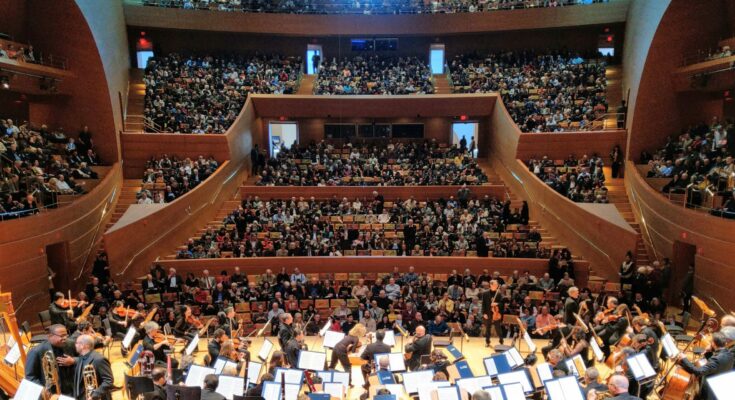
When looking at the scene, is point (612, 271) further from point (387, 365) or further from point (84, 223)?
point (84, 223)

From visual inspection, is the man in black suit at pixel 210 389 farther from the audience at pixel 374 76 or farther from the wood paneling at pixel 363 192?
the audience at pixel 374 76

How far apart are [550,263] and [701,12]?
10.8m

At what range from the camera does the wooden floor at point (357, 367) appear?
33.4ft

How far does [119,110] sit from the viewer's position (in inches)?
868

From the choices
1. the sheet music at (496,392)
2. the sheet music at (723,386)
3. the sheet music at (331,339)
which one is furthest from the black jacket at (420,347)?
the sheet music at (723,386)

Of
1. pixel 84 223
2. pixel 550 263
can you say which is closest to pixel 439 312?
pixel 550 263

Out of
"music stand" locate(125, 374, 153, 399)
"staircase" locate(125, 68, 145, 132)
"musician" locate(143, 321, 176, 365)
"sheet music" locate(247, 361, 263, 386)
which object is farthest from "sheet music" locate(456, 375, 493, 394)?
"staircase" locate(125, 68, 145, 132)

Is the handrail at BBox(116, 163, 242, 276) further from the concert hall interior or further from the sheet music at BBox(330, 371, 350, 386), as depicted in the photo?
the sheet music at BBox(330, 371, 350, 386)

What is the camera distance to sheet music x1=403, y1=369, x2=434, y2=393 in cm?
797

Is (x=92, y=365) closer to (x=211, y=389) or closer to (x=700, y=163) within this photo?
(x=211, y=389)

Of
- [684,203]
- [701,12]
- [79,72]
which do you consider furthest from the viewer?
[79,72]

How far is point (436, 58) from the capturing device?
30.0 meters

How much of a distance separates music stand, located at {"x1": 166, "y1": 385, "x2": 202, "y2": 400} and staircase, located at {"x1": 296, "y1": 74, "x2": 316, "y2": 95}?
→ 67.1 ft

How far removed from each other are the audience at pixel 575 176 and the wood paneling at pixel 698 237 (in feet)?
4.82
